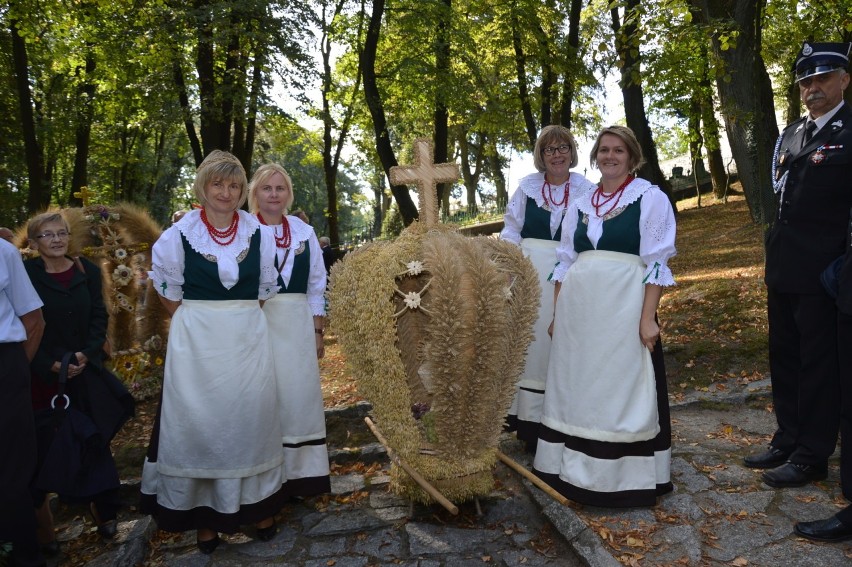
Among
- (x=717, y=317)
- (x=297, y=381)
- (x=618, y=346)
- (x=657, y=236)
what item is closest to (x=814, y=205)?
(x=657, y=236)

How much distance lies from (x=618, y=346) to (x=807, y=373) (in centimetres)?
130

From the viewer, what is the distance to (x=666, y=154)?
155ft

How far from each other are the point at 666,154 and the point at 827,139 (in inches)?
1845

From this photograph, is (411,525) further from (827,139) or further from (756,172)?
(756,172)

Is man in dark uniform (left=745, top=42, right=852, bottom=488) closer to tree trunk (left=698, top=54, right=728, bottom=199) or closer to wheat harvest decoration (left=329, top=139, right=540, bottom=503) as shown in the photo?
wheat harvest decoration (left=329, top=139, right=540, bottom=503)

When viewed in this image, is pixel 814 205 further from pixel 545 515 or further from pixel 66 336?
pixel 66 336

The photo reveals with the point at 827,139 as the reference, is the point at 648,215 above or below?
below

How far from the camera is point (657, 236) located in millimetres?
3945

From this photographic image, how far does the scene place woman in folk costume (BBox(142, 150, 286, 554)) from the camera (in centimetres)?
387

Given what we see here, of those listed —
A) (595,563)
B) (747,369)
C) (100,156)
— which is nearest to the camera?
(595,563)

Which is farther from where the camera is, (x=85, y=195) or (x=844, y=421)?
(x=85, y=195)

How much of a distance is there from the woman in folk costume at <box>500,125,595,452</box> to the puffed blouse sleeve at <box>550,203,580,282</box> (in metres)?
0.39

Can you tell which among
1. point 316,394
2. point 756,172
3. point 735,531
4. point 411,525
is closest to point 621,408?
point 735,531

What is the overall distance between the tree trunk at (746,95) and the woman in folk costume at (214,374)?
507cm
